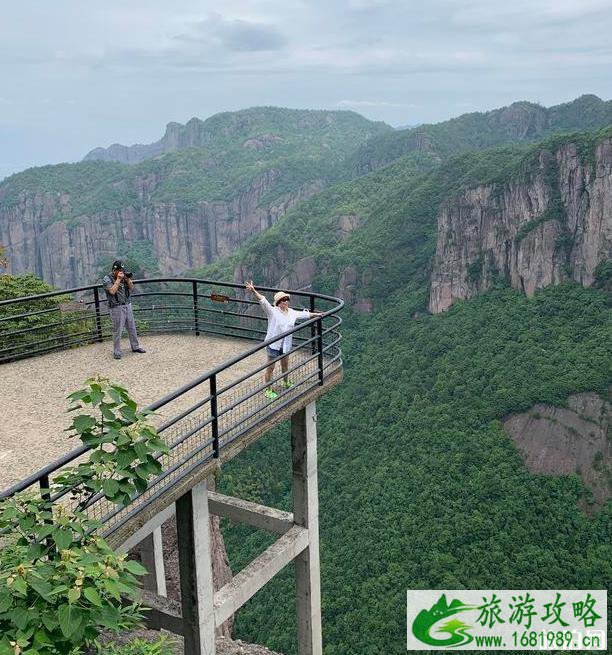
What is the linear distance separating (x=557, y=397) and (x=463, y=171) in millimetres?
62560

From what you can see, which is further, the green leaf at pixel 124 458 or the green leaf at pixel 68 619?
the green leaf at pixel 124 458

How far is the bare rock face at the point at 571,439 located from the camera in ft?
199

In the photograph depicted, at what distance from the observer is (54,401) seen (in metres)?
10.2

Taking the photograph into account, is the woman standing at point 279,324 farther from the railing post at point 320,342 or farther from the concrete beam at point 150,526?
the concrete beam at point 150,526

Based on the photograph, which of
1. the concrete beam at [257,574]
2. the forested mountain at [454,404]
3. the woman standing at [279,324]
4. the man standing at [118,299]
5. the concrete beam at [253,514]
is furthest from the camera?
the forested mountain at [454,404]

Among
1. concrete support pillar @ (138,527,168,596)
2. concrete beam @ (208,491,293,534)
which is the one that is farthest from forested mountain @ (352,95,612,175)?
concrete beam @ (208,491,293,534)

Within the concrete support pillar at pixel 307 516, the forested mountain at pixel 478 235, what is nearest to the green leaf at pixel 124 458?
the concrete support pillar at pixel 307 516

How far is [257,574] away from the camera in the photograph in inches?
420

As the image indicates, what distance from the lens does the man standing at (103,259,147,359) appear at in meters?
11.5

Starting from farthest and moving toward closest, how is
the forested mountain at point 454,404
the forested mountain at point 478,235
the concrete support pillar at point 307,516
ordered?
the forested mountain at point 478,235, the forested mountain at point 454,404, the concrete support pillar at point 307,516

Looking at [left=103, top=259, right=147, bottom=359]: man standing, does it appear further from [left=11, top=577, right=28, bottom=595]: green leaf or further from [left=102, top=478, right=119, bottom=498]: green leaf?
[left=11, top=577, right=28, bottom=595]: green leaf

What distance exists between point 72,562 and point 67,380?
22.3ft

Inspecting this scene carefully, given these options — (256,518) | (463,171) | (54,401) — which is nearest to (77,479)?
(54,401)

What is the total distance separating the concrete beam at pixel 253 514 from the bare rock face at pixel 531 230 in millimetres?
76618
